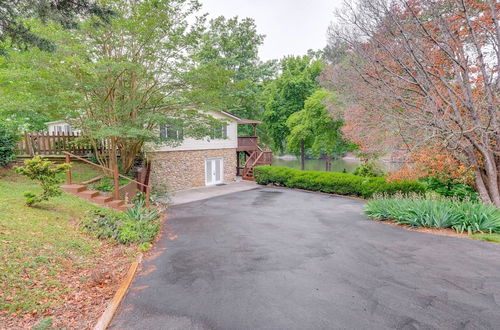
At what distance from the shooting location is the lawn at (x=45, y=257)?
4.02 meters

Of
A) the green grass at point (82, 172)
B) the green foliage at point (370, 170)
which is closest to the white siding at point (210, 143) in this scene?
the green grass at point (82, 172)

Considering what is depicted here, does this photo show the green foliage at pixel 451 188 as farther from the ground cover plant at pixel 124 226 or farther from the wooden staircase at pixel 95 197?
the wooden staircase at pixel 95 197

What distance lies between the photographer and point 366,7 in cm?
883

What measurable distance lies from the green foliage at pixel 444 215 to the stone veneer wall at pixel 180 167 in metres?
11.0

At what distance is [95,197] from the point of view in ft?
32.3

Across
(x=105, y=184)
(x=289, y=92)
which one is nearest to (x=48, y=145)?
(x=105, y=184)

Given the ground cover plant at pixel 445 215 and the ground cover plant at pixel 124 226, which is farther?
the ground cover plant at pixel 445 215

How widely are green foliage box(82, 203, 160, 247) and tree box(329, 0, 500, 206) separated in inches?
331

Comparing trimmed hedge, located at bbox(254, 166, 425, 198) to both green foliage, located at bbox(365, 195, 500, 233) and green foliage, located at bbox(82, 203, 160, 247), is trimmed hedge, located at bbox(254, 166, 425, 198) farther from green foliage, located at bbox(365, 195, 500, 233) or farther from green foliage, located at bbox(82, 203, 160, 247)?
green foliage, located at bbox(82, 203, 160, 247)

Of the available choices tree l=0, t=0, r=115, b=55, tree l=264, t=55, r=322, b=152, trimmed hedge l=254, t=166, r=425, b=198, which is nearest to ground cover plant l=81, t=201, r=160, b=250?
tree l=0, t=0, r=115, b=55

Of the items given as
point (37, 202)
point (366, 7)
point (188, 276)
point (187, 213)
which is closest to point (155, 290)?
point (188, 276)

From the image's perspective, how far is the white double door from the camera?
19.1m

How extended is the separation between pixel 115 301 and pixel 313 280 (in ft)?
11.2

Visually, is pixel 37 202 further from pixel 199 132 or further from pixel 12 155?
pixel 199 132
